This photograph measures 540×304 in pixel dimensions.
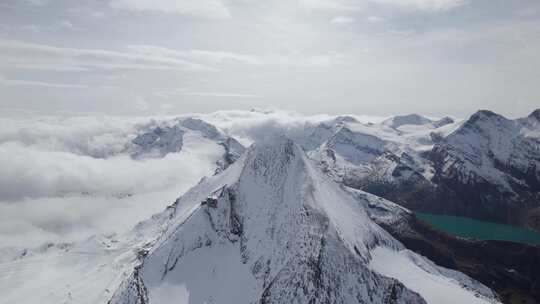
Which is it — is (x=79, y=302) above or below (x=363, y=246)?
below

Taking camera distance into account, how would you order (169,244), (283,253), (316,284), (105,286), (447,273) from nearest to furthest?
(316,284) → (283,253) → (169,244) → (105,286) → (447,273)

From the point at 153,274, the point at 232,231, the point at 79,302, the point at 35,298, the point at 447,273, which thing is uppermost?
the point at 232,231

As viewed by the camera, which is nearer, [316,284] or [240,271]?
[316,284]

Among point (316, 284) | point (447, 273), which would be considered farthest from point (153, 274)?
point (447, 273)

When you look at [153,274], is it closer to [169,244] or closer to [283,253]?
[169,244]

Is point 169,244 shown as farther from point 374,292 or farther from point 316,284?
point 374,292

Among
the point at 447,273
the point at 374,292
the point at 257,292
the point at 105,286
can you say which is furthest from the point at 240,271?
the point at 447,273

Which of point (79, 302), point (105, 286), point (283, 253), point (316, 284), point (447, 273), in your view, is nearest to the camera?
point (316, 284)
